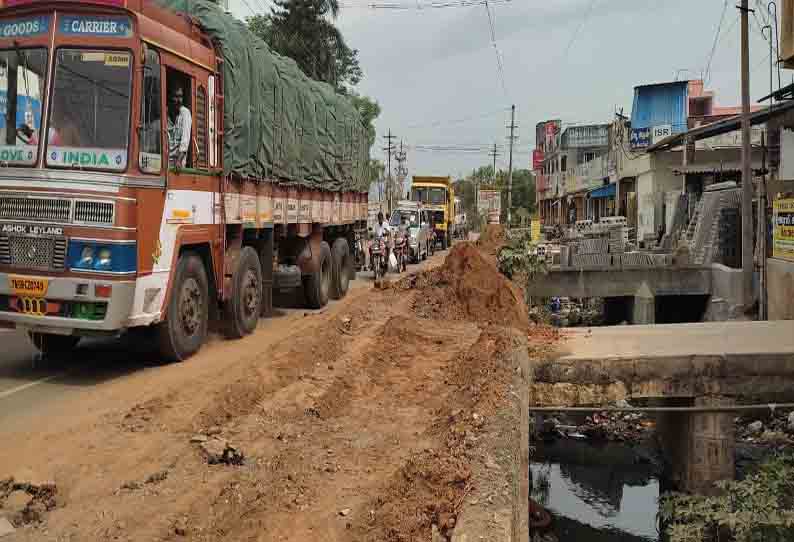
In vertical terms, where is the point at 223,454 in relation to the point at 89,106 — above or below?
below

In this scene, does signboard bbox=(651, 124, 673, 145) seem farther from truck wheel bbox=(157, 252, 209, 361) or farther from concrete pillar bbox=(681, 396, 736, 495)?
truck wheel bbox=(157, 252, 209, 361)

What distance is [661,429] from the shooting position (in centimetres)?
1031

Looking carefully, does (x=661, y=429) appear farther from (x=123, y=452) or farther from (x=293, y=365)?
(x=123, y=452)

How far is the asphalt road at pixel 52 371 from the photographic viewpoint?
6.17 m

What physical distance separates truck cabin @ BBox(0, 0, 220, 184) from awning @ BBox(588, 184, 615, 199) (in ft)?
123

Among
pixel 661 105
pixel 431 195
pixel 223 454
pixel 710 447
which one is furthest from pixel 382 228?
pixel 661 105

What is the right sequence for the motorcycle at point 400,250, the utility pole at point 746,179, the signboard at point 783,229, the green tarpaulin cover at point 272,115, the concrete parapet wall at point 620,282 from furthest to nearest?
the motorcycle at point 400,250 → the concrete parapet wall at point 620,282 → the utility pole at point 746,179 → the signboard at point 783,229 → the green tarpaulin cover at point 272,115

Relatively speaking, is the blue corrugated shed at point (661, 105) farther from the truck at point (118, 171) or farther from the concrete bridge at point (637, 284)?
the truck at point (118, 171)

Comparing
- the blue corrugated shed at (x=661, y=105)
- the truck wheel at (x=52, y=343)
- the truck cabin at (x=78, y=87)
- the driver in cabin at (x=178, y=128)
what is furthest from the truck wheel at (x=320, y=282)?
the blue corrugated shed at (x=661, y=105)

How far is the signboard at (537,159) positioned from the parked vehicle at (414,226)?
151ft

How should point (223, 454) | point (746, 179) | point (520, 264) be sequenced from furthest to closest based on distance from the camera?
1. point (520, 264)
2. point (746, 179)
3. point (223, 454)

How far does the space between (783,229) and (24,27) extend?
1322cm

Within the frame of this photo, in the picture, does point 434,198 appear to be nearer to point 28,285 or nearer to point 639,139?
point 639,139

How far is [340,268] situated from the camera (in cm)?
1526
